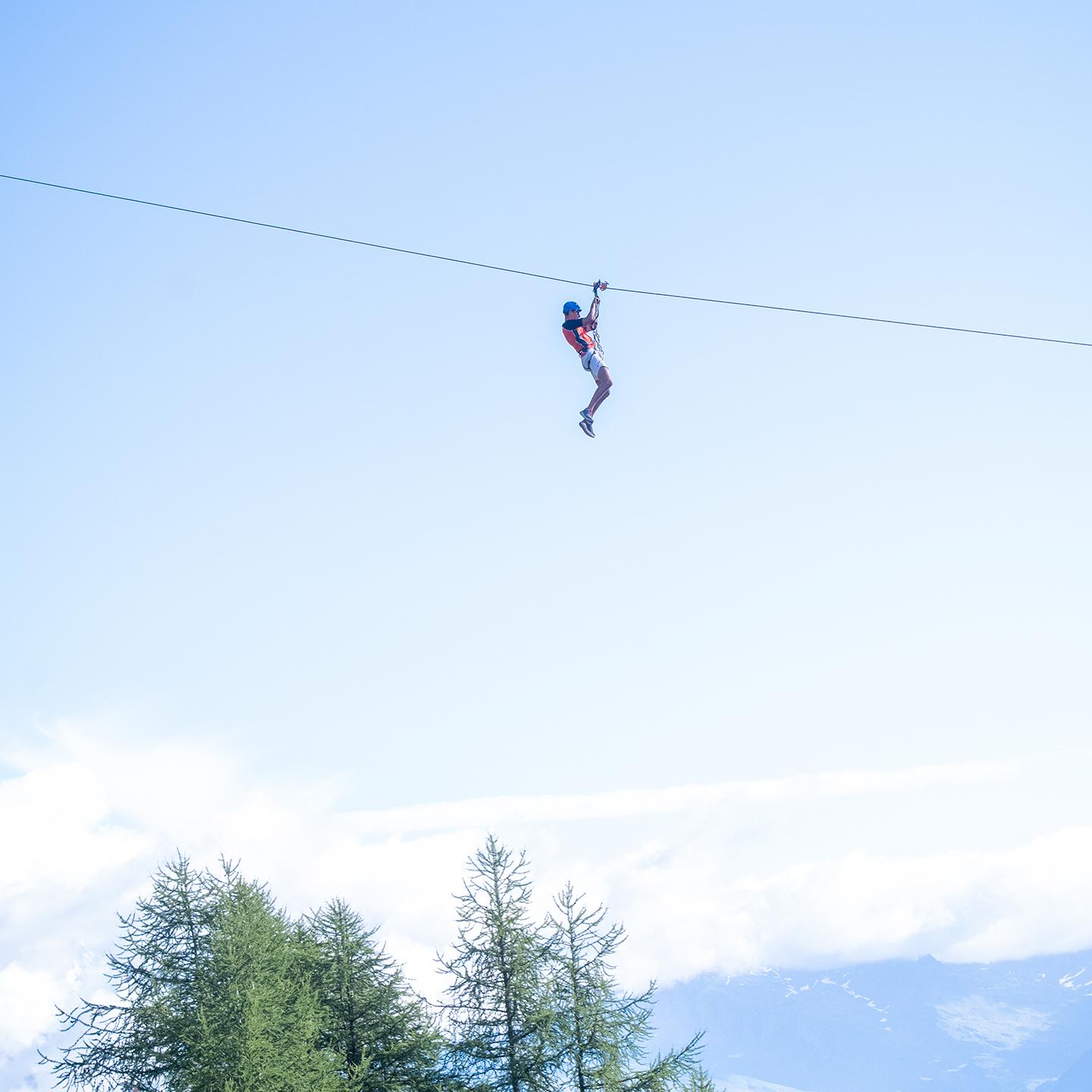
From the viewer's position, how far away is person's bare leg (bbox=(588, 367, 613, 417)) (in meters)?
18.8

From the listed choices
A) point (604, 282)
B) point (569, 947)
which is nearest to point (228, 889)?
point (569, 947)

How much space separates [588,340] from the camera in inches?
734

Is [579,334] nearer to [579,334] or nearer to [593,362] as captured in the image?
[579,334]

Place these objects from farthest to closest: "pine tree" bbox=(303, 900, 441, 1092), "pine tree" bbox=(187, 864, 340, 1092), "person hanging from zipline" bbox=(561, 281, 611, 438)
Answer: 1. "pine tree" bbox=(303, 900, 441, 1092)
2. "pine tree" bbox=(187, 864, 340, 1092)
3. "person hanging from zipline" bbox=(561, 281, 611, 438)

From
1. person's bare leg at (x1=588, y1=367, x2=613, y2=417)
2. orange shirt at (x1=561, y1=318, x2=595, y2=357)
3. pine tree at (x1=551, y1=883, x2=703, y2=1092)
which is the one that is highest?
orange shirt at (x1=561, y1=318, x2=595, y2=357)

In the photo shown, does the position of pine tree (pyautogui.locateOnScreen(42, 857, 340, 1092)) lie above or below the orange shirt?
below

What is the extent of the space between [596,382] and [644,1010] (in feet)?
51.1

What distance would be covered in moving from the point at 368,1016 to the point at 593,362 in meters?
18.7

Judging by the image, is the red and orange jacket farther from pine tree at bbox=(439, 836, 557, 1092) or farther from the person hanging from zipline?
pine tree at bbox=(439, 836, 557, 1092)

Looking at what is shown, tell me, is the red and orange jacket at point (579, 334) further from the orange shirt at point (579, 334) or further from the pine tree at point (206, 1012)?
the pine tree at point (206, 1012)

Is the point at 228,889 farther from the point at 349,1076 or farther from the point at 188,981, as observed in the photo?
the point at 349,1076

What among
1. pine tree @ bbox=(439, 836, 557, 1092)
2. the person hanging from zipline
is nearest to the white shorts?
the person hanging from zipline

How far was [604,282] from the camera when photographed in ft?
59.0

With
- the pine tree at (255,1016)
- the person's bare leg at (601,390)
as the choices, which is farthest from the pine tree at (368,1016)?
the person's bare leg at (601,390)
